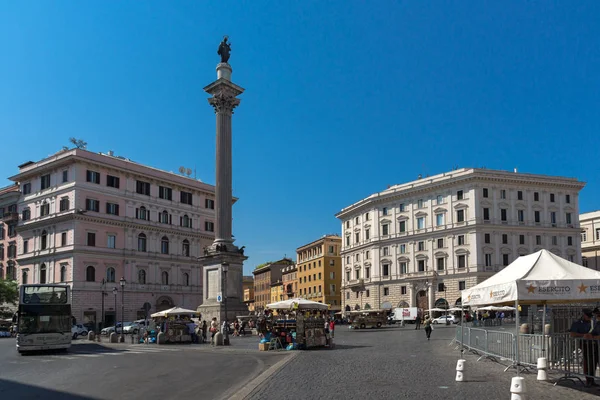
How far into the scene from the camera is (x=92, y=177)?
211 feet

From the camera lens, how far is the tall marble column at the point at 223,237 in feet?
137

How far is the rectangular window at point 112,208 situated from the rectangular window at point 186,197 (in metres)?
9.85

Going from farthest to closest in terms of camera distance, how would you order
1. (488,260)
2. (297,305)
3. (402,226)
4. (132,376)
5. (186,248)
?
(402,226)
(488,260)
(186,248)
(297,305)
(132,376)

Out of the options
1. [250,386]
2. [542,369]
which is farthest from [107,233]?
[542,369]

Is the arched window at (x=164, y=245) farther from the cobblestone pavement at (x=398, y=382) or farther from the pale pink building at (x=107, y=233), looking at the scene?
the cobblestone pavement at (x=398, y=382)

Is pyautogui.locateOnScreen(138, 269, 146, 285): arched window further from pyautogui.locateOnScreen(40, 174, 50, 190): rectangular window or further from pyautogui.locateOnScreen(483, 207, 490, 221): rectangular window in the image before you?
pyautogui.locateOnScreen(483, 207, 490, 221): rectangular window

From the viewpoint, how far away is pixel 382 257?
8481 cm

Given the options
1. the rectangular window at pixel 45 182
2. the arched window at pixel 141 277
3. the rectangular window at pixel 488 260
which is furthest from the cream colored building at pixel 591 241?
the rectangular window at pixel 45 182

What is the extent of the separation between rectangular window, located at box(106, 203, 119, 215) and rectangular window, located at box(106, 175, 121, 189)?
6.88 ft

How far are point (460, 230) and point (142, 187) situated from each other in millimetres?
39777

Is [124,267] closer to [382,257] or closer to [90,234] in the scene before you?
[90,234]

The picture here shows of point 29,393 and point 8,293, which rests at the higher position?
point 8,293

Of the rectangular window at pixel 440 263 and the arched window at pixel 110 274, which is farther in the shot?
the rectangular window at pixel 440 263

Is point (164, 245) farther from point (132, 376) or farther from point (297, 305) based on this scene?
point (132, 376)
